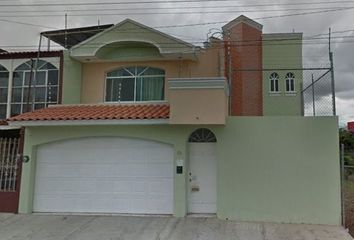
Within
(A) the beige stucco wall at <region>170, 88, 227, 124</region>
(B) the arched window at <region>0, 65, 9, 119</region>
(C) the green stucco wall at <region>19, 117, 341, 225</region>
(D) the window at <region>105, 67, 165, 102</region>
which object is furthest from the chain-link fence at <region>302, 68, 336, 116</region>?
(B) the arched window at <region>0, 65, 9, 119</region>

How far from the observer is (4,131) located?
14.3 metres

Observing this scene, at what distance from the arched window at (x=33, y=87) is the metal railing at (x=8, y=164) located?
9.65 ft

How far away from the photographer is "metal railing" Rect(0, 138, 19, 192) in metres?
11.4

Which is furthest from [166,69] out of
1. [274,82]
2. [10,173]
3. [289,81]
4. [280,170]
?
[289,81]

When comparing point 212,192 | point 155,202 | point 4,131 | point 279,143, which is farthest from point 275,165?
point 4,131

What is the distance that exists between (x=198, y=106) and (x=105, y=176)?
3748mm

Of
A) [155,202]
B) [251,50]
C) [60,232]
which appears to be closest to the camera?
[60,232]

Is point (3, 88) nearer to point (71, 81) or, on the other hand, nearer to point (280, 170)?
point (71, 81)

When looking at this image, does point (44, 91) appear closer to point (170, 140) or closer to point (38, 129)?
point (38, 129)

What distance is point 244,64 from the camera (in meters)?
21.0

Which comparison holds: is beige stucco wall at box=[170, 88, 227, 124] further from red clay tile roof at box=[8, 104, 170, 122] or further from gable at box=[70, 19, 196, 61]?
gable at box=[70, 19, 196, 61]

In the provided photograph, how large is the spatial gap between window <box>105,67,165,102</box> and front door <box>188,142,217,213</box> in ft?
12.6

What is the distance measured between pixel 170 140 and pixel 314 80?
474cm

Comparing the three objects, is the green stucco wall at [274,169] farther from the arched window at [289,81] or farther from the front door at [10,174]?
the arched window at [289,81]
